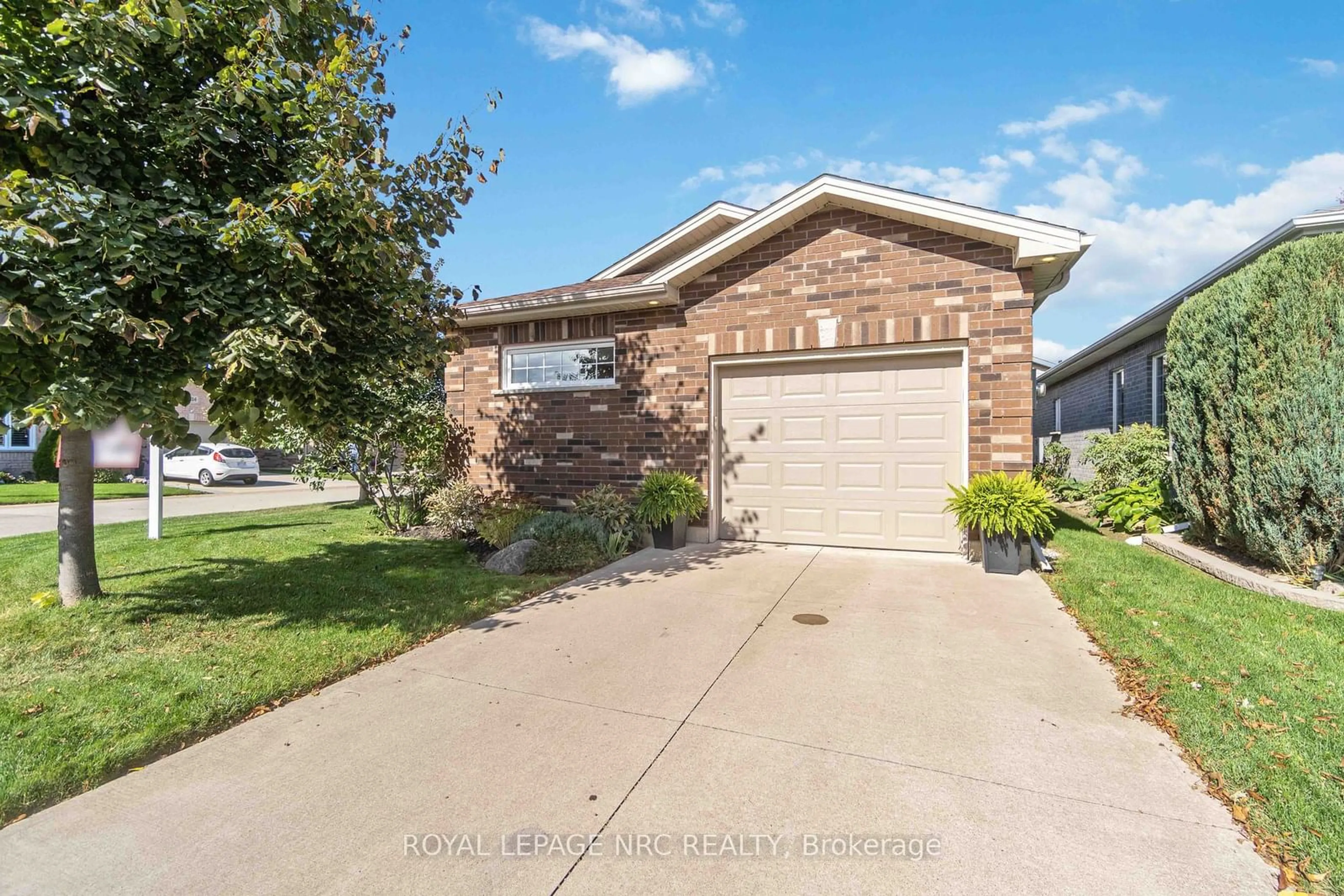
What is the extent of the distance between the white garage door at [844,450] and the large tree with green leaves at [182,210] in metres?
4.62

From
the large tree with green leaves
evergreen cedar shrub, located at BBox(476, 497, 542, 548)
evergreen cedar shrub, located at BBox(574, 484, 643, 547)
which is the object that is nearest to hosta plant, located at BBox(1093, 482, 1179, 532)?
evergreen cedar shrub, located at BBox(574, 484, 643, 547)

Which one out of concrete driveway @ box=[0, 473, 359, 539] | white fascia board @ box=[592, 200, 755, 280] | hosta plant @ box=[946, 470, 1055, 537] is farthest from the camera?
concrete driveway @ box=[0, 473, 359, 539]

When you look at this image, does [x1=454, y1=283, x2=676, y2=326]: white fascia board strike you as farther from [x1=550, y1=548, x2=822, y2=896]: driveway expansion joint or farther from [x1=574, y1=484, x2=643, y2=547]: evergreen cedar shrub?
[x1=550, y1=548, x2=822, y2=896]: driveway expansion joint

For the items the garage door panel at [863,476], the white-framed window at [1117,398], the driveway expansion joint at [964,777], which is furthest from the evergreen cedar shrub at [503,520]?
the white-framed window at [1117,398]

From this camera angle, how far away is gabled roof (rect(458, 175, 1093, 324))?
6.01m

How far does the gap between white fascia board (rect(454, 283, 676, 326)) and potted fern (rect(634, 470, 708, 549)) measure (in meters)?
2.36

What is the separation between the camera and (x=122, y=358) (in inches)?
140

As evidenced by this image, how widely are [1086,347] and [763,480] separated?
10.0 meters

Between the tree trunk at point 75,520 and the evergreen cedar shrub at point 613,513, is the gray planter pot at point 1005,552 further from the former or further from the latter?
the tree trunk at point 75,520

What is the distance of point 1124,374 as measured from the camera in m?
12.3

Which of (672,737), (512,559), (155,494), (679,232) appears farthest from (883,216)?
(155,494)

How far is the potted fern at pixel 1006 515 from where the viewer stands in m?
5.87

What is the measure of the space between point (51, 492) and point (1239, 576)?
2505cm

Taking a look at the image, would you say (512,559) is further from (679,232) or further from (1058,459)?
(1058,459)
